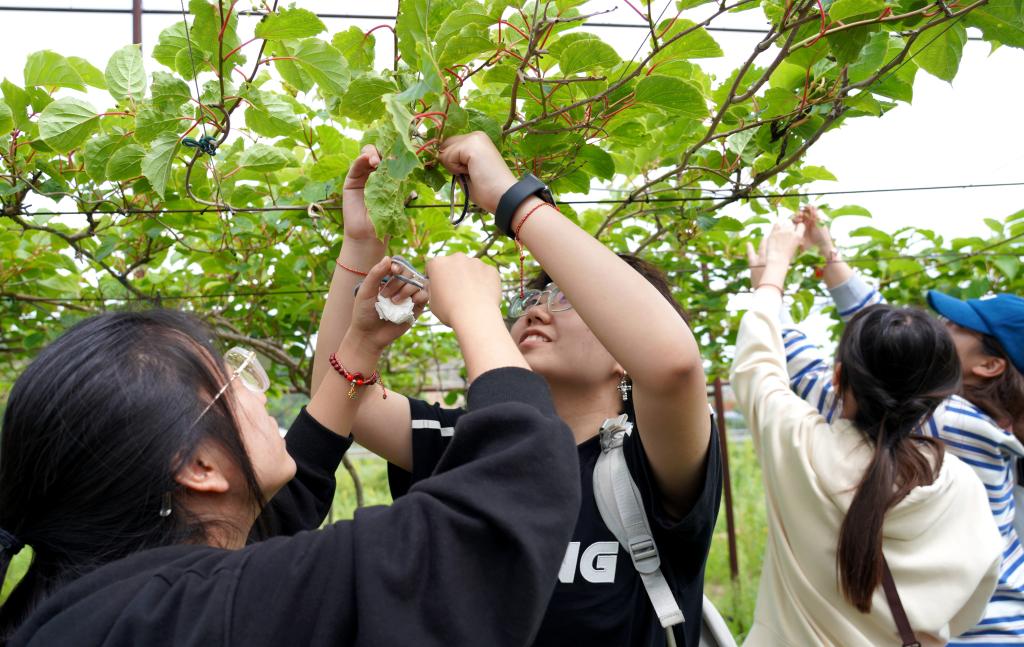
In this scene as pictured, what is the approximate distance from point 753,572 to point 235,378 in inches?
204

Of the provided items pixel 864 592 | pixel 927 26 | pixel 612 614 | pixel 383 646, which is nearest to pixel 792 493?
pixel 864 592

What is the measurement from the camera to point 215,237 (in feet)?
7.04

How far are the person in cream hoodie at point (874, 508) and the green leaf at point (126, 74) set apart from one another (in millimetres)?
1400

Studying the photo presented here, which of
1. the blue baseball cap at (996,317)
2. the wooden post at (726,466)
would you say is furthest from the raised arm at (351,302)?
the wooden post at (726,466)

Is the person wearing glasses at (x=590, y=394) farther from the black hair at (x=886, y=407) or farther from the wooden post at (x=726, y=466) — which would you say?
the wooden post at (x=726, y=466)

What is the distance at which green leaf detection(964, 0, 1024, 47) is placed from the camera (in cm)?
105

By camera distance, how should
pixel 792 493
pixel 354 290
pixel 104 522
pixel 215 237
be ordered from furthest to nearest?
pixel 215 237, pixel 792 493, pixel 354 290, pixel 104 522

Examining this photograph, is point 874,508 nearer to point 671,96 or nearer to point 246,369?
point 671,96

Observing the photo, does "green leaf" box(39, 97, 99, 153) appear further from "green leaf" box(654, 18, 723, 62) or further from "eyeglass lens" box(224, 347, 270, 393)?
"green leaf" box(654, 18, 723, 62)

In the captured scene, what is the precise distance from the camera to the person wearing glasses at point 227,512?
70 cm

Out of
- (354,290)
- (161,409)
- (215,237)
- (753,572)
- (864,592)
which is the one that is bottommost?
(753,572)

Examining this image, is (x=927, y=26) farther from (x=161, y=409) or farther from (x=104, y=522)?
(x=104, y=522)

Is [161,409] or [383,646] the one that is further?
[161,409]

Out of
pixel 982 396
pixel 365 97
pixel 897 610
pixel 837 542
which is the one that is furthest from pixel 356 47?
pixel 982 396
